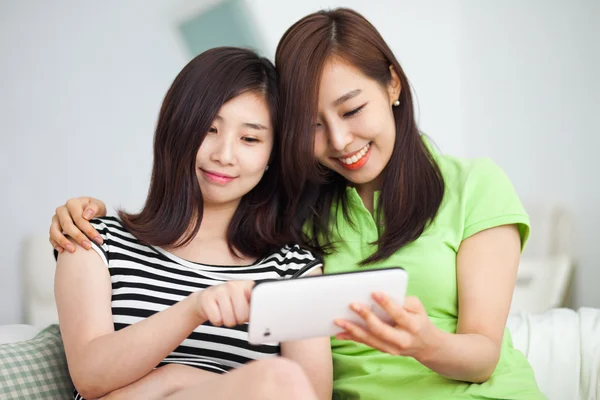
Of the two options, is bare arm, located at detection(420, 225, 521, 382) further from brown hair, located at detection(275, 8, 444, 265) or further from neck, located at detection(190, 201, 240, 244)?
neck, located at detection(190, 201, 240, 244)

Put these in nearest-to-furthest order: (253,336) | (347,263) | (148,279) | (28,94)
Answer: (253,336) → (148,279) → (347,263) → (28,94)

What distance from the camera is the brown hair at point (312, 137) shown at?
164 cm

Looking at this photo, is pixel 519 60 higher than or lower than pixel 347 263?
higher

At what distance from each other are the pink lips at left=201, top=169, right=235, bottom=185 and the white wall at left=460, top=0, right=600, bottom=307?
1960 millimetres

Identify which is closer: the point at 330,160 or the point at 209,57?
the point at 209,57

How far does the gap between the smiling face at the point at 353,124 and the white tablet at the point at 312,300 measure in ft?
1.82

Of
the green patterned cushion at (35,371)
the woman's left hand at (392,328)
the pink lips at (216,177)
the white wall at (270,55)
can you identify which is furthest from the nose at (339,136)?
the white wall at (270,55)

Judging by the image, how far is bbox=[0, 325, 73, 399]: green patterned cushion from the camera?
1.58m

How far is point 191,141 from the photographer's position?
1.57 metres

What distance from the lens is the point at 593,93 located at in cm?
334

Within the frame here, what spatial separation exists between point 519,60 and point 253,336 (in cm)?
258

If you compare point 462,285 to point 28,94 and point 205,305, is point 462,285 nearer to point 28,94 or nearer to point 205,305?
point 205,305

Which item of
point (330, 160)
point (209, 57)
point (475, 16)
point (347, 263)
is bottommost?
point (347, 263)

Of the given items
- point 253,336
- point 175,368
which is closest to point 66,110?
point 175,368
